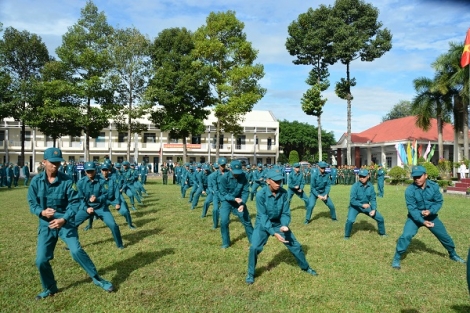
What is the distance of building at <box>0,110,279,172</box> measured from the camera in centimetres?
4931

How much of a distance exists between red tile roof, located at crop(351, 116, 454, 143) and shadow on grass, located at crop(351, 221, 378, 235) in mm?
28400

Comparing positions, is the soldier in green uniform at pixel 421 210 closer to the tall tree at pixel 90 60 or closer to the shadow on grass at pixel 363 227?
the shadow on grass at pixel 363 227

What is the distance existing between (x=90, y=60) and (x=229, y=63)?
34.5 feet

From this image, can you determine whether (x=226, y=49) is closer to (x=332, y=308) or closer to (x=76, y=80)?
(x=76, y=80)

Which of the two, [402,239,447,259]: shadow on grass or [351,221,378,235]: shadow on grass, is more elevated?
[351,221,378,235]: shadow on grass

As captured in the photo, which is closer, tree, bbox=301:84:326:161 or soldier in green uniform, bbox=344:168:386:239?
soldier in green uniform, bbox=344:168:386:239

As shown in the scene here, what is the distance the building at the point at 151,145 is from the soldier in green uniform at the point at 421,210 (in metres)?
40.1

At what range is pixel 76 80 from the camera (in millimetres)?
29312

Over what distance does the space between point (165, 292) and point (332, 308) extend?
2.38 meters

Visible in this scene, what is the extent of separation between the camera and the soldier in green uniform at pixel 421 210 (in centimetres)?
702

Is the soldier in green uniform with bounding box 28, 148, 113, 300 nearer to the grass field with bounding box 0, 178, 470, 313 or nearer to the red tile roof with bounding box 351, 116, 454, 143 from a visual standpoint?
the grass field with bounding box 0, 178, 470, 313

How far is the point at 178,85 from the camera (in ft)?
100

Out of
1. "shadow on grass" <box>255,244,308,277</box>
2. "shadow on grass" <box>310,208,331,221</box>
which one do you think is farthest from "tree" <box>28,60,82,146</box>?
"shadow on grass" <box>255,244,308,277</box>

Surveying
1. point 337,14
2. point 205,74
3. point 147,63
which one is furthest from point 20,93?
point 337,14
